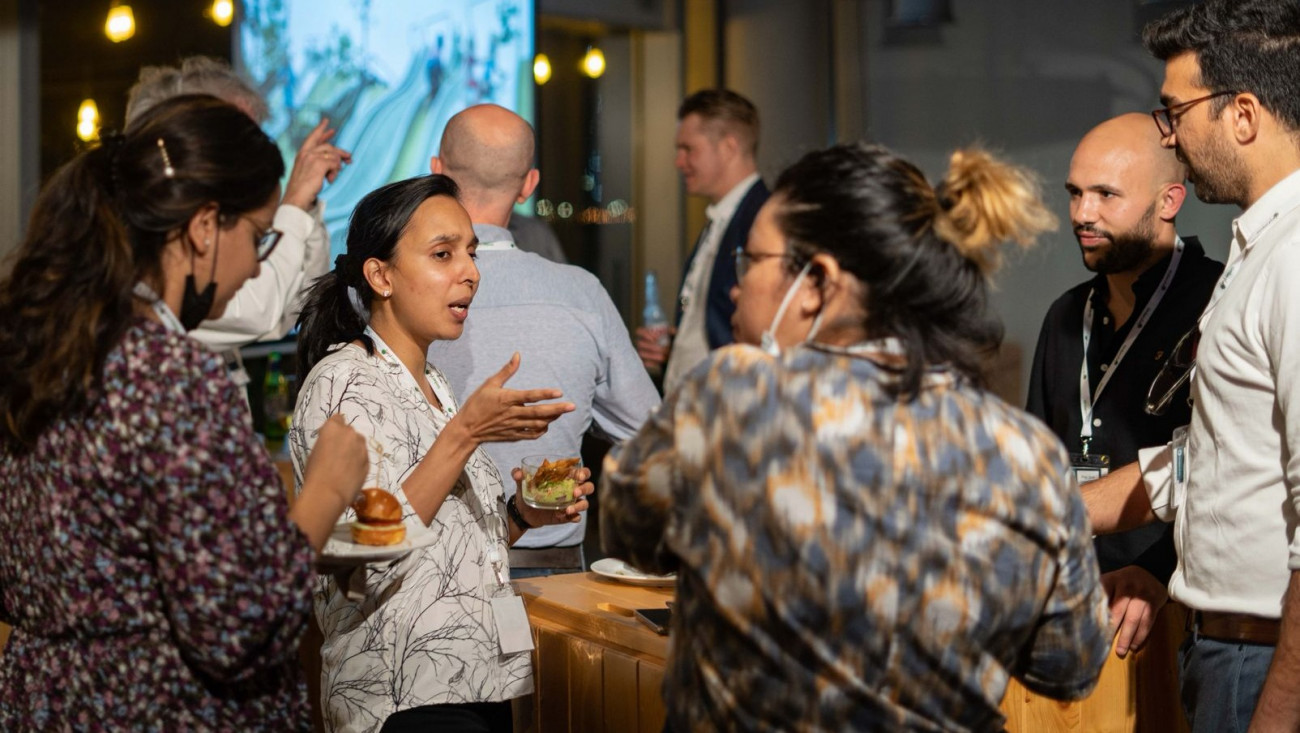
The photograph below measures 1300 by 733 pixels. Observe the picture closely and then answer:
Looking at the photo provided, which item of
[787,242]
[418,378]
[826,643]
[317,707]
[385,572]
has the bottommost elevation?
[317,707]

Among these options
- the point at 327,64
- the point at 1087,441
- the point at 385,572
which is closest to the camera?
the point at 385,572

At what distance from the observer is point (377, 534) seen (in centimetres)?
168

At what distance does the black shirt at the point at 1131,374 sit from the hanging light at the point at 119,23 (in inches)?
136

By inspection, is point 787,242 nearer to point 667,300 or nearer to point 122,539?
point 122,539

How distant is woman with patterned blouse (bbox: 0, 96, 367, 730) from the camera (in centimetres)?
131

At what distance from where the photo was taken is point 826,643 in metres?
1.24

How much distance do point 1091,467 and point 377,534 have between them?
4.59 feet

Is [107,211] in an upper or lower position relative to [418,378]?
upper

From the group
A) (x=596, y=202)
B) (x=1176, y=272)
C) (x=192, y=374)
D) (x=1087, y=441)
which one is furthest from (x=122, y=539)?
(x=596, y=202)

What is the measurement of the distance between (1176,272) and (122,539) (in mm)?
1998

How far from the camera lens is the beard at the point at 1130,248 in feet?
8.24

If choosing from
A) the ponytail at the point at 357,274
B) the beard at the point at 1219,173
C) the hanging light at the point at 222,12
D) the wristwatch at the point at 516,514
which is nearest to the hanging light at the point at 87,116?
the hanging light at the point at 222,12

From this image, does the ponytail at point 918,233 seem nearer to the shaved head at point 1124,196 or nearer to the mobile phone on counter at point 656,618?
the mobile phone on counter at point 656,618

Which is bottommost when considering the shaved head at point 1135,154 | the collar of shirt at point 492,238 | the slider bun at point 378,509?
the slider bun at point 378,509
